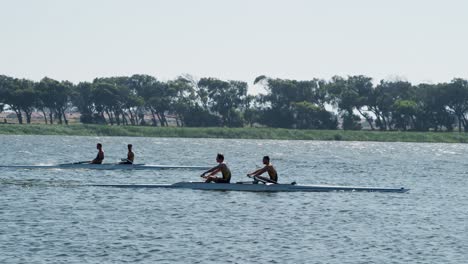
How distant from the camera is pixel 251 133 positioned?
538 ft

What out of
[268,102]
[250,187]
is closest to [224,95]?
[268,102]

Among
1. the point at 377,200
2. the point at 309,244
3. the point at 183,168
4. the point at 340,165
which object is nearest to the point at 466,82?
the point at 340,165

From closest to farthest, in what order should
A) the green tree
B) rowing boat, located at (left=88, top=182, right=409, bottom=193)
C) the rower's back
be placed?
the rower's back
rowing boat, located at (left=88, top=182, right=409, bottom=193)
the green tree

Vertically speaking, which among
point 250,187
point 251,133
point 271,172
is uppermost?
point 251,133

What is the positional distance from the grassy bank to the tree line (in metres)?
8.96

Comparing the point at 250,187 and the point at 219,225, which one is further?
the point at 250,187

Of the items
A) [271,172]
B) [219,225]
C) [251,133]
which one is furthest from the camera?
[251,133]

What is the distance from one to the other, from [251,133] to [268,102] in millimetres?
22916

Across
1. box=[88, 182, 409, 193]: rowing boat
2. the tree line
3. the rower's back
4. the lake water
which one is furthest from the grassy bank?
the rower's back

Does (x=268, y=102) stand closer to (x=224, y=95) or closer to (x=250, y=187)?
(x=224, y=95)

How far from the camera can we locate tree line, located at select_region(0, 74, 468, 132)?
171 m

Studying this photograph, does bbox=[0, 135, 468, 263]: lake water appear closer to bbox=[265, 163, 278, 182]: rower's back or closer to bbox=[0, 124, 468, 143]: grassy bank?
bbox=[265, 163, 278, 182]: rower's back

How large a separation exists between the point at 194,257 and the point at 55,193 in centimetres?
1750

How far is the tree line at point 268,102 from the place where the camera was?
170875 millimetres
